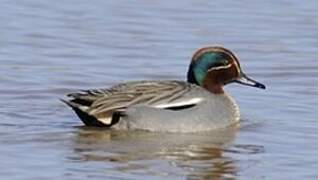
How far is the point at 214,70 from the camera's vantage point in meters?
13.8

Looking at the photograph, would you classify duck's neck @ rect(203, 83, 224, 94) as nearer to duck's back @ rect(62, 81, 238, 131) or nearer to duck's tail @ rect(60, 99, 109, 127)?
duck's back @ rect(62, 81, 238, 131)

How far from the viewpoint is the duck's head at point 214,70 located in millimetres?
13742

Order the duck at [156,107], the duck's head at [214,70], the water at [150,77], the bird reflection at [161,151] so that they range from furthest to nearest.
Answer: the duck's head at [214,70]
the duck at [156,107]
the water at [150,77]
the bird reflection at [161,151]

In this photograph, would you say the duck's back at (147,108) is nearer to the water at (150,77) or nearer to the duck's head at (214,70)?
the water at (150,77)

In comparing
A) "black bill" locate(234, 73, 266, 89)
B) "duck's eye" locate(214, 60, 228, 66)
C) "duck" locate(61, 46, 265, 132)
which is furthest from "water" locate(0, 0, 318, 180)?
"duck's eye" locate(214, 60, 228, 66)

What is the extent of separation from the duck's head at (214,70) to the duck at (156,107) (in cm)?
11

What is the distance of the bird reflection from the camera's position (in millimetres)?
11555

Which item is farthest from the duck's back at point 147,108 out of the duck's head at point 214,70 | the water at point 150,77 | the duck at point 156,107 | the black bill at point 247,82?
the black bill at point 247,82

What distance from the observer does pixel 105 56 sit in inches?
652

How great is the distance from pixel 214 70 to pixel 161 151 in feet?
5.62

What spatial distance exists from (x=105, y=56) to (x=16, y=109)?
2892 millimetres

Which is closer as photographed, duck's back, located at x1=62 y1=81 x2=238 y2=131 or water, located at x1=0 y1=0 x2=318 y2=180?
water, located at x1=0 y1=0 x2=318 y2=180

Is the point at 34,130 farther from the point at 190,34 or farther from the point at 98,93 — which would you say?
the point at 190,34

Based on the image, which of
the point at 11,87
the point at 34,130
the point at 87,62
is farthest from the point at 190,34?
the point at 34,130
